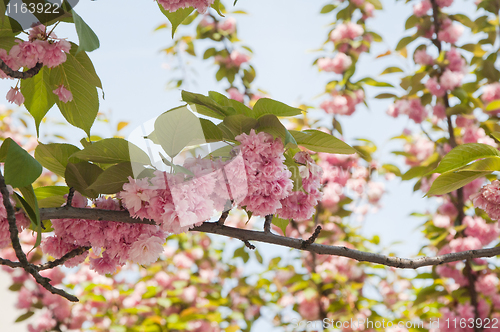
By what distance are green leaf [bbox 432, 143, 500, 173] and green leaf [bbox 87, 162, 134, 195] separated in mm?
582

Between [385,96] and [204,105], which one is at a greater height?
[385,96]

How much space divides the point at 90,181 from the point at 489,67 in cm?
215

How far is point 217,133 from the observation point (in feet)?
2.00

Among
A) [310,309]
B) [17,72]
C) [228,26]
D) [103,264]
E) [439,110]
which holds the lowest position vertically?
[310,309]

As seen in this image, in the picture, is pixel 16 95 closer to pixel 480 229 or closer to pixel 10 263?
pixel 10 263

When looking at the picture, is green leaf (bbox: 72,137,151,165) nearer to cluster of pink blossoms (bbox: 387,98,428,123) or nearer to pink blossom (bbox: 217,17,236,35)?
cluster of pink blossoms (bbox: 387,98,428,123)

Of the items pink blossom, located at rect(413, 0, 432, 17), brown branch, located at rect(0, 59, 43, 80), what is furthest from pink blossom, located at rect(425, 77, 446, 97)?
brown branch, located at rect(0, 59, 43, 80)

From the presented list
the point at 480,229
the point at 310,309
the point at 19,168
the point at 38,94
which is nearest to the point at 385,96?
the point at 480,229

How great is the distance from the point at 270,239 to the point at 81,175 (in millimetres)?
A: 346

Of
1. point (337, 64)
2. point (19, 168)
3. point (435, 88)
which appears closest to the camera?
point (19, 168)

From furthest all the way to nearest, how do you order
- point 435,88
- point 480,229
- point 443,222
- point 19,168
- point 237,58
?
point 237,58
point 443,222
point 435,88
point 480,229
point 19,168

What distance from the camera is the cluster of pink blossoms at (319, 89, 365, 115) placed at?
2.29m

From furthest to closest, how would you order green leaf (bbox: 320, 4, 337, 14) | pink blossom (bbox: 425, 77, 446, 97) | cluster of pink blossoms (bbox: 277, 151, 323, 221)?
green leaf (bbox: 320, 4, 337, 14) < pink blossom (bbox: 425, 77, 446, 97) < cluster of pink blossoms (bbox: 277, 151, 323, 221)

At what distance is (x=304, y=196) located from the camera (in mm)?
708
